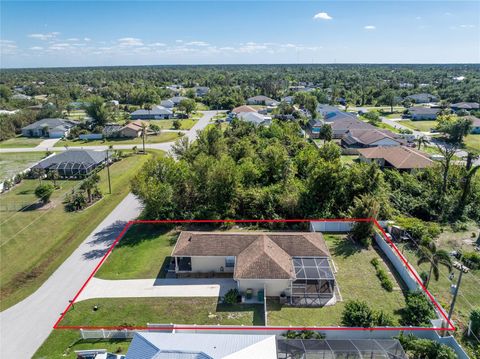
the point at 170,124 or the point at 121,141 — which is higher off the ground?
the point at 170,124

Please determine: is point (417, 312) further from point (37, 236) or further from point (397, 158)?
point (37, 236)

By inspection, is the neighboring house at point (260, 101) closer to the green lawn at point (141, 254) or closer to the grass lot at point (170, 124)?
the grass lot at point (170, 124)

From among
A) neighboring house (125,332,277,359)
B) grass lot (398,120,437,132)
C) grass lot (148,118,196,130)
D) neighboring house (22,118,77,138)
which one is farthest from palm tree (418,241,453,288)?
neighboring house (22,118,77,138)

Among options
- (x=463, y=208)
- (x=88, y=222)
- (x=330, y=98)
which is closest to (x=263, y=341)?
(x=88, y=222)

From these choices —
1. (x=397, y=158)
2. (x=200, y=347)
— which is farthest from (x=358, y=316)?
(x=397, y=158)

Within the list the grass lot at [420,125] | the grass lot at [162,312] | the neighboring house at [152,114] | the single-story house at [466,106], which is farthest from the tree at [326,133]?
the single-story house at [466,106]

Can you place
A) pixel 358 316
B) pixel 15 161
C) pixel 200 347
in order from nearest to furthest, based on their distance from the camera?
1. pixel 200 347
2. pixel 358 316
3. pixel 15 161
